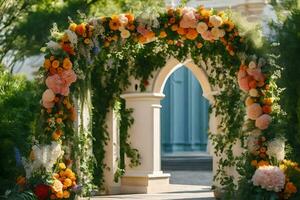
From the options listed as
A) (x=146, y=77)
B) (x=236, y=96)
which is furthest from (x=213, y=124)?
(x=236, y=96)

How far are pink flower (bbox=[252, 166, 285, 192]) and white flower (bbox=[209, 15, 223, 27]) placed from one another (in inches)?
79.8

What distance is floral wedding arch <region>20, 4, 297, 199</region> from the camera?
8.93 m

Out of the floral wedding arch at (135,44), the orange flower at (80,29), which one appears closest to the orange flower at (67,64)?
the floral wedding arch at (135,44)

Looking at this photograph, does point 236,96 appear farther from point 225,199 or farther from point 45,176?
point 45,176

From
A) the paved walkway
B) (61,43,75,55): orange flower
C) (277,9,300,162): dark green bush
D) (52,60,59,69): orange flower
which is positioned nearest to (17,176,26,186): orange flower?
(52,60,59,69): orange flower

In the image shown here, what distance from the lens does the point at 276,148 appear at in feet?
29.0

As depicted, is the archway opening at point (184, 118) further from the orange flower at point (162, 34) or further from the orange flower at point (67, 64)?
the orange flower at point (67, 64)

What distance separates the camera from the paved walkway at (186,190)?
44.8ft

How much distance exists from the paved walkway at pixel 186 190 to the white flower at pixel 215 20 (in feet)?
16.9

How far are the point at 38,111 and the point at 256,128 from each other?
2986 millimetres

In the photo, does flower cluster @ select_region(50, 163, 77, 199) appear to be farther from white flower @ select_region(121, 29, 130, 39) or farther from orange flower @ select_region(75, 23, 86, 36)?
white flower @ select_region(121, 29, 130, 39)

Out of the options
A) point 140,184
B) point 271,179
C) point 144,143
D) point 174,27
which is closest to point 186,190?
point 140,184

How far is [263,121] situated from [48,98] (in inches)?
113

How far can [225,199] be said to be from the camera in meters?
9.52
